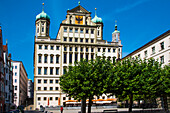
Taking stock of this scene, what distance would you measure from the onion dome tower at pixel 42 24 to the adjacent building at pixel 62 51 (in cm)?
1874

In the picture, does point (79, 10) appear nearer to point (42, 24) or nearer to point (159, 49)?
point (42, 24)

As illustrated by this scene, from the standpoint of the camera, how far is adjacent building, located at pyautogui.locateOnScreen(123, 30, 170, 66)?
57.6 meters

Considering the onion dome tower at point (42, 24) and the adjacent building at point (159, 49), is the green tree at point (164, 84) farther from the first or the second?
the onion dome tower at point (42, 24)

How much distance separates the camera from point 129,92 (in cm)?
4531

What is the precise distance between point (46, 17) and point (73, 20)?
26007 millimetres

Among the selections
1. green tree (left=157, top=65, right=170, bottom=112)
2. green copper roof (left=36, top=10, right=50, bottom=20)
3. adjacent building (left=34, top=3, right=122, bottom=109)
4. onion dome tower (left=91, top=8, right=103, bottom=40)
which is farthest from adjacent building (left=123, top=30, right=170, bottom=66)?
green copper roof (left=36, top=10, right=50, bottom=20)

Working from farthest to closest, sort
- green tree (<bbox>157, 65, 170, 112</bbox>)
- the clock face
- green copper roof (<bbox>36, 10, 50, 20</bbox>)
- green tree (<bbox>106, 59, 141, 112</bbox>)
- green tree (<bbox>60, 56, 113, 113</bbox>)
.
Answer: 1. green copper roof (<bbox>36, 10, 50, 20</bbox>)
2. the clock face
3. green tree (<bbox>157, 65, 170, 112</bbox>)
4. green tree (<bbox>106, 59, 141, 112</bbox>)
5. green tree (<bbox>60, 56, 113, 113</bbox>)

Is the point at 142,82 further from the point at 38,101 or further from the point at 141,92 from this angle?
the point at 38,101

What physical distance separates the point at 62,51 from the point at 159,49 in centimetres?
4151

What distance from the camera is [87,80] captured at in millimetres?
43906

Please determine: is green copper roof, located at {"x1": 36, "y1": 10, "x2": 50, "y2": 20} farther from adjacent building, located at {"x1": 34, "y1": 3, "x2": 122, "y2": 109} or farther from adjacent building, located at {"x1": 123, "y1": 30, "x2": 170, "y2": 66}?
adjacent building, located at {"x1": 123, "y1": 30, "x2": 170, "y2": 66}

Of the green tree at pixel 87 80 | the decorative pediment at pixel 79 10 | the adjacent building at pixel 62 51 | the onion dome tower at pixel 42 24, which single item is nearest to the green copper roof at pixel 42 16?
the onion dome tower at pixel 42 24

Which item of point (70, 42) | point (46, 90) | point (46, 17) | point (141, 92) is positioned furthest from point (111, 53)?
point (141, 92)

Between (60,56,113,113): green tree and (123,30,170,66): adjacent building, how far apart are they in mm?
17630
